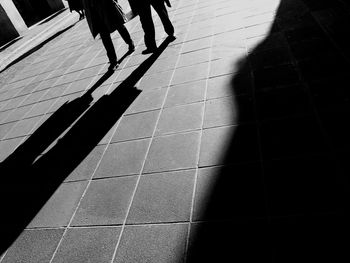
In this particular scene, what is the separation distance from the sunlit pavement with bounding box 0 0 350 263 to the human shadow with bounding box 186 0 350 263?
1 cm

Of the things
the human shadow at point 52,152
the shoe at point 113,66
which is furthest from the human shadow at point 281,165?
the shoe at point 113,66

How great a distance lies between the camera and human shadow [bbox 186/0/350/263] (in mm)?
1959

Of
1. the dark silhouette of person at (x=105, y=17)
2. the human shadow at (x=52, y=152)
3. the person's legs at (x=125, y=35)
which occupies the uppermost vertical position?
the dark silhouette of person at (x=105, y=17)

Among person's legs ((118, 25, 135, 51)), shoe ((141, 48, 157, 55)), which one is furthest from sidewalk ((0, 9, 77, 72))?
shoe ((141, 48, 157, 55))

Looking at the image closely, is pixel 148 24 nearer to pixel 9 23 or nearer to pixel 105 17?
pixel 105 17

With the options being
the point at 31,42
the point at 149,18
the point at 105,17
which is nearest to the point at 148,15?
the point at 149,18

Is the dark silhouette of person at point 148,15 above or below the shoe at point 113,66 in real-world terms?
above

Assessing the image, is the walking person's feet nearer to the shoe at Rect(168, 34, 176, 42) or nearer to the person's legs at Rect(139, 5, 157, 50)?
the person's legs at Rect(139, 5, 157, 50)

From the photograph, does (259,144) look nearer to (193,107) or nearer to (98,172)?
(193,107)

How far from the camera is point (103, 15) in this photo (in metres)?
5.37

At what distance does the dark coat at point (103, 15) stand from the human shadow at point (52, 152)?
115 cm

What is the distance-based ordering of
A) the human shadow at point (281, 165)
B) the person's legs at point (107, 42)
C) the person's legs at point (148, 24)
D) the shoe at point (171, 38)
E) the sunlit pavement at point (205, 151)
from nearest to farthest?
the human shadow at point (281, 165)
the sunlit pavement at point (205, 151)
the person's legs at point (148, 24)
the person's legs at point (107, 42)
the shoe at point (171, 38)

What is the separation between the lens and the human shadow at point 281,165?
1.96 m

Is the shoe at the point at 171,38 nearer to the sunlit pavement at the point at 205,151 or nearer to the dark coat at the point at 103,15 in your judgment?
the sunlit pavement at the point at 205,151
